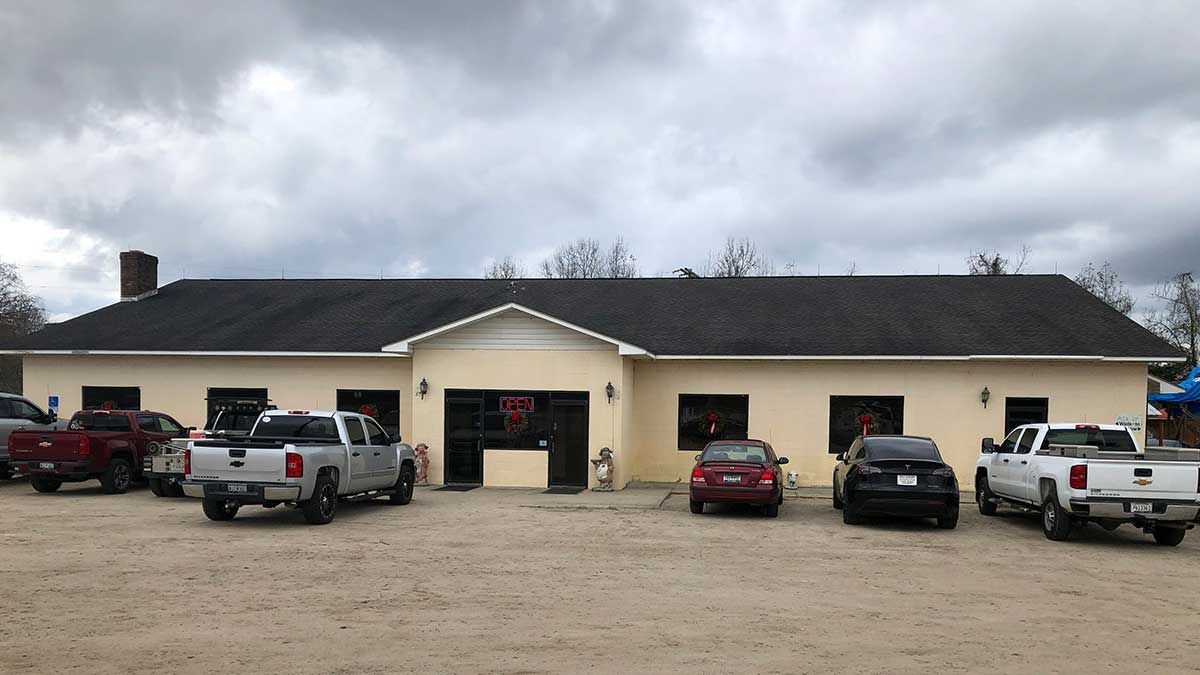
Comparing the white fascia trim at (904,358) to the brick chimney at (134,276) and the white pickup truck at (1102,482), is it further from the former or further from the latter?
the brick chimney at (134,276)

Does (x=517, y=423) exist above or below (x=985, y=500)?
above

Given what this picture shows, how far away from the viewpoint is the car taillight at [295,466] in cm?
Result: 1415

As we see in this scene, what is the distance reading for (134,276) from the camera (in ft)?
96.5

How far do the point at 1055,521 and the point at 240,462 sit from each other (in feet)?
40.7

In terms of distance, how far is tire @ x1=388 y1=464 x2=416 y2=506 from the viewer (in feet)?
58.1

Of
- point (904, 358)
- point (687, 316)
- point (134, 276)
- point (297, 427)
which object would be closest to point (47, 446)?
point (297, 427)

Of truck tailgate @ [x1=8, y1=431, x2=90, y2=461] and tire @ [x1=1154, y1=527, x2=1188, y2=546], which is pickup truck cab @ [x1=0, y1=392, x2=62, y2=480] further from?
tire @ [x1=1154, y1=527, x2=1188, y2=546]

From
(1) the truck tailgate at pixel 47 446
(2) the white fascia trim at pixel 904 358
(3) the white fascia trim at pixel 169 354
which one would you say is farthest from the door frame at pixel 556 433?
(1) the truck tailgate at pixel 47 446

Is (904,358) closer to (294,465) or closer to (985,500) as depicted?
(985,500)

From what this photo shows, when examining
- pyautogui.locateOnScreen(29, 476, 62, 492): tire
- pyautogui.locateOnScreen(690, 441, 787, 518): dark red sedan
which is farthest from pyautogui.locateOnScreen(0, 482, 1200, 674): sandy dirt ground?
pyautogui.locateOnScreen(29, 476, 62, 492): tire

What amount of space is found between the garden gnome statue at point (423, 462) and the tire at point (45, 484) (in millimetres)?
7246

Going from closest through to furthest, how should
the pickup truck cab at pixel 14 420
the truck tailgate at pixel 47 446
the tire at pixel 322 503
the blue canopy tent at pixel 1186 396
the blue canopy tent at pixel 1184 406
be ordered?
1. the tire at pixel 322 503
2. the truck tailgate at pixel 47 446
3. the pickup truck cab at pixel 14 420
4. the blue canopy tent at pixel 1186 396
5. the blue canopy tent at pixel 1184 406

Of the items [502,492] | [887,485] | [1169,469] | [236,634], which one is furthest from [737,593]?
[502,492]

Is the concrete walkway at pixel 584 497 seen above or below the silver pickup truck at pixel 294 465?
below
